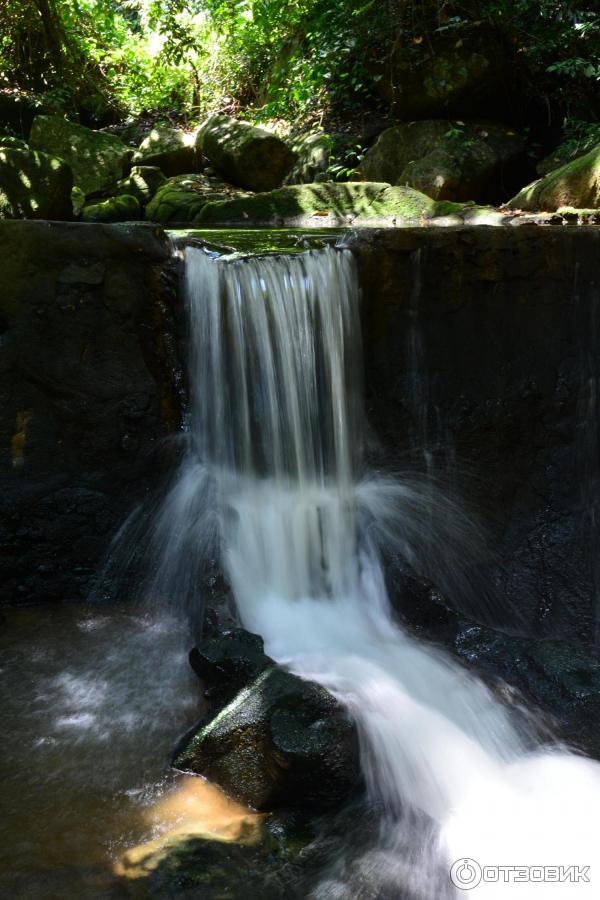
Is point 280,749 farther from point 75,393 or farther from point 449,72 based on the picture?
point 449,72

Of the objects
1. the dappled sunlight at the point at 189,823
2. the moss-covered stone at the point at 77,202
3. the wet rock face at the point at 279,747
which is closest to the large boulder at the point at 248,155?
the moss-covered stone at the point at 77,202

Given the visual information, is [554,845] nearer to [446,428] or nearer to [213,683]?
[213,683]

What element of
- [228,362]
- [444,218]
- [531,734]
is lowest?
[531,734]

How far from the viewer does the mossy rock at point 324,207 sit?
7848 mm

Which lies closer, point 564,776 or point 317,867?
point 317,867

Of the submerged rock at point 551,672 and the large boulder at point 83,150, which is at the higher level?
the large boulder at point 83,150

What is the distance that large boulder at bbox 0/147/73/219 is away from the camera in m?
6.20

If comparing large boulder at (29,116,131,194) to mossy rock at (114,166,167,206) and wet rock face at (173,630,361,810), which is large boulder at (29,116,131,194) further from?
wet rock face at (173,630,361,810)

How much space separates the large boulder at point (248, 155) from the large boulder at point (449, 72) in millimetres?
1777

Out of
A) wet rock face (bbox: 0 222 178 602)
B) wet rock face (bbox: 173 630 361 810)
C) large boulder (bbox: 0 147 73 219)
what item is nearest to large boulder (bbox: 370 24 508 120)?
large boulder (bbox: 0 147 73 219)

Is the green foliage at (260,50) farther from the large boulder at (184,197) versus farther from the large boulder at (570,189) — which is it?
the large boulder at (570,189)

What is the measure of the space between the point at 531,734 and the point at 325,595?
1.50 m

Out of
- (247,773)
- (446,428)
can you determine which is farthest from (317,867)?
(446,428)

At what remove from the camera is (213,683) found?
3.77m
